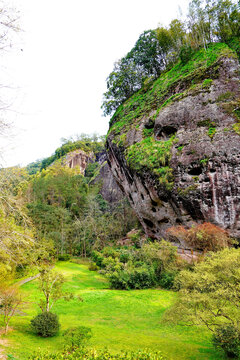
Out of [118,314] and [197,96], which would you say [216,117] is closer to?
[197,96]

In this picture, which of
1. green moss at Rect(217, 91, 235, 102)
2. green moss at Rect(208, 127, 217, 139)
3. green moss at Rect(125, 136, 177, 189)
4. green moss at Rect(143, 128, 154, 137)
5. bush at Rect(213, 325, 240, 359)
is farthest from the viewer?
green moss at Rect(143, 128, 154, 137)

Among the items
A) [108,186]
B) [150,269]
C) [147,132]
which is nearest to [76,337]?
[150,269]

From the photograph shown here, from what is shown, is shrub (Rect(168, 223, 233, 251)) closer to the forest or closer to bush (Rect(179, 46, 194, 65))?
the forest

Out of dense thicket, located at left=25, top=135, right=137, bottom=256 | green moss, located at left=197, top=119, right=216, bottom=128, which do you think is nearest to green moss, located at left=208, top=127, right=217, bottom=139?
green moss, located at left=197, top=119, right=216, bottom=128

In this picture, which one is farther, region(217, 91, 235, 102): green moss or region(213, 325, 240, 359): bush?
region(217, 91, 235, 102): green moss

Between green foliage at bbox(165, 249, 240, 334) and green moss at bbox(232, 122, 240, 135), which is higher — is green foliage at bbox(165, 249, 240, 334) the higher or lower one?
the lower one

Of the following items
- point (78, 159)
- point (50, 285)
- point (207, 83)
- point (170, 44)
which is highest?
point (170, 44)

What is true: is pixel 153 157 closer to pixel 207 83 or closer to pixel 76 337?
pixel 207 83

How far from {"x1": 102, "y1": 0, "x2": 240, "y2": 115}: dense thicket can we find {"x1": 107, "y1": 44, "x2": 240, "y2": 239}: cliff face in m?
3.72

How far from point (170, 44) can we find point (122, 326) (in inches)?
1214

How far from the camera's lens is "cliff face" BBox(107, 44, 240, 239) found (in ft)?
51.9

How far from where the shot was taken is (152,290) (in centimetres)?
1667

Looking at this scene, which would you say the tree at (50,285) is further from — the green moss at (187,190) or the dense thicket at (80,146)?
the dense thicket at (80,146)

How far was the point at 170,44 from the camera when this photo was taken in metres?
27.7
